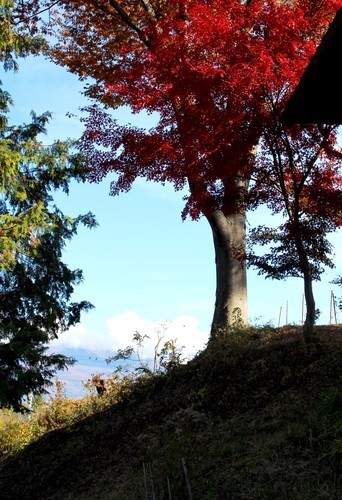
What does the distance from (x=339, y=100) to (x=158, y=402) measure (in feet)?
22.2

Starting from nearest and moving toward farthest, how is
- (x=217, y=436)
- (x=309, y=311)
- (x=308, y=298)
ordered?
1. (x=217, y=436)
2. (x=309, y=311)
3. (x=308, y=298)

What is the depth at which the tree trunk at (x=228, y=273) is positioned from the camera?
13641 mm

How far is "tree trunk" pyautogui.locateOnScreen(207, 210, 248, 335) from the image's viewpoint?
13.6 m

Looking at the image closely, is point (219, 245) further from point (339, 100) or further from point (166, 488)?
point (166, 488)

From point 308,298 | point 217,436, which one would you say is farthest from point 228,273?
point 217,436

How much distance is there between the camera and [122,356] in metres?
14.2

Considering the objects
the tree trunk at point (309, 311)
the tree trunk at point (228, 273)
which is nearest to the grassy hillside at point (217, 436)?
the tree trunk at point (309, 311)

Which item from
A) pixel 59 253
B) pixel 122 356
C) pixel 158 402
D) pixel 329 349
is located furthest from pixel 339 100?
pixel 59 253

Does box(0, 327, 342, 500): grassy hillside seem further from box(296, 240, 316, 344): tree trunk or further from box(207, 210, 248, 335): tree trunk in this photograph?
box(207, 210, 248, 335): tree trunk

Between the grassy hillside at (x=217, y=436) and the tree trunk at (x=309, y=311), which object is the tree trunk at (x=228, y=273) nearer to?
the grassy hillside at (x=217, y=436)

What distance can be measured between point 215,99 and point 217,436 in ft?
20.9

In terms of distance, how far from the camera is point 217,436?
810 cm

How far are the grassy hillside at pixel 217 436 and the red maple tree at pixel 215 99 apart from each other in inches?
92.6

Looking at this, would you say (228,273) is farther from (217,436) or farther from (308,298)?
(217,436)
